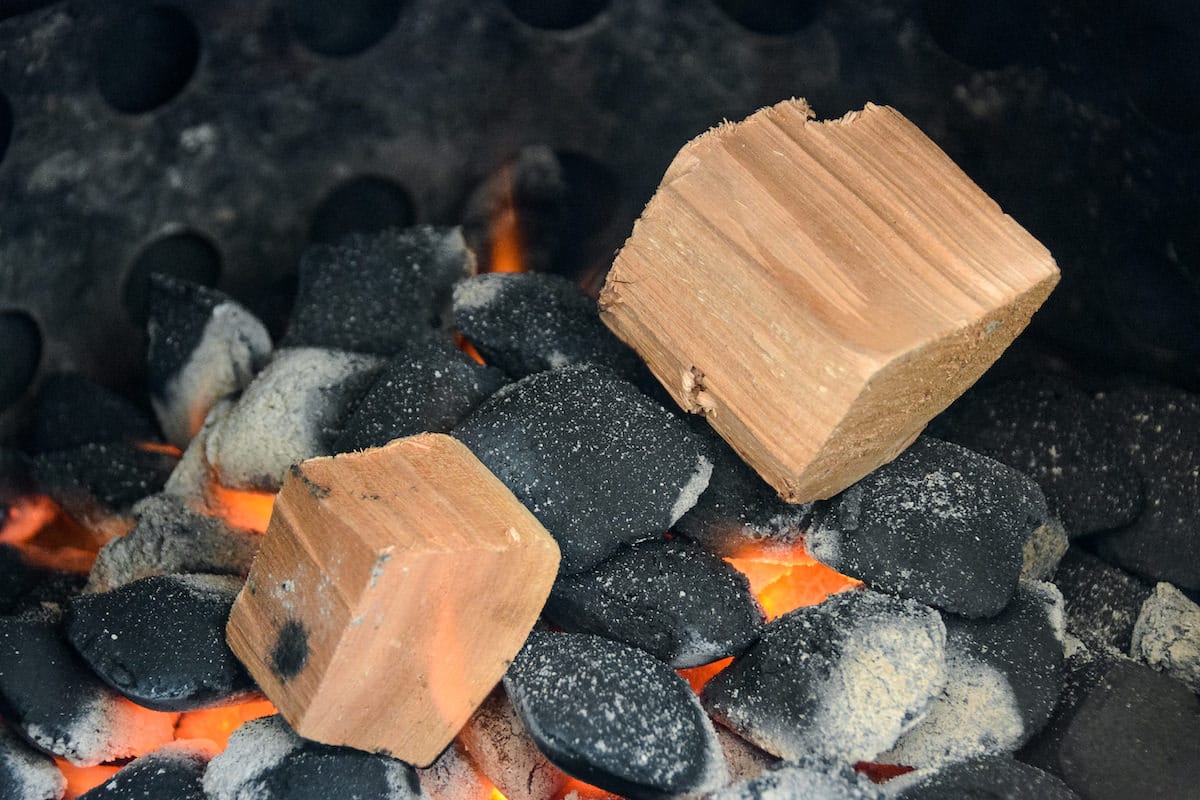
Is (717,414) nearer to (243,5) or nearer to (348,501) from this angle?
(348,501)

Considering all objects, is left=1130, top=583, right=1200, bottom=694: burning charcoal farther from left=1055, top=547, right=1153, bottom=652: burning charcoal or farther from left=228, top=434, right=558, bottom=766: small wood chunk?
left=228, top=434, right=558, bottom=766: small wood chunk

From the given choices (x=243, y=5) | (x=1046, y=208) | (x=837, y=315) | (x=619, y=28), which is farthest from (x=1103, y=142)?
(x=243, y=5)

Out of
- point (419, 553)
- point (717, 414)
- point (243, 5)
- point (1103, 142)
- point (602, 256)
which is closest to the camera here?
point (419, 553)

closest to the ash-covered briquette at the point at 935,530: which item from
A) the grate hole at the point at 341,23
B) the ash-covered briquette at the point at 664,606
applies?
the ash-covered briquette at the point at 664,606

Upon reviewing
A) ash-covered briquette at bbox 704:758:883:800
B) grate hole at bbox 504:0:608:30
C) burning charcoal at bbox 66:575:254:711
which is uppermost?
grate hole at bbox 504:0:608:30

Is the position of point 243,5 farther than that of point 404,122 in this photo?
No

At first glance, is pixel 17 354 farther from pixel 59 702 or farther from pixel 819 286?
pixel 819 286

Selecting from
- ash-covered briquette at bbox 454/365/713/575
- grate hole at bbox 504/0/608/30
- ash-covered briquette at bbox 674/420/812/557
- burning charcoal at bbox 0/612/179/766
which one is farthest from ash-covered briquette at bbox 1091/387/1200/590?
burning charcoal at bbox 0/612/179/766
